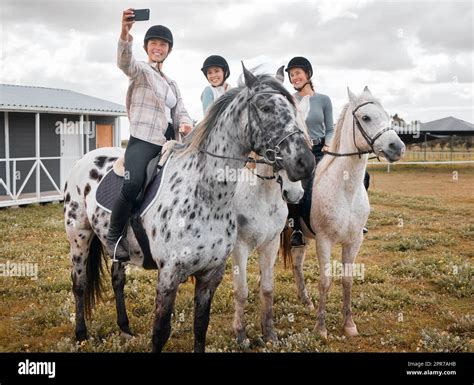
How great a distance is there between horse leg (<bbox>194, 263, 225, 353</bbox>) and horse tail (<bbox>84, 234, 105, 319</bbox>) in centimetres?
176

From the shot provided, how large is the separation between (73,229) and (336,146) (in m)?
3.25

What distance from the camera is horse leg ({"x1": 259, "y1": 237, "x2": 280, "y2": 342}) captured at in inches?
200

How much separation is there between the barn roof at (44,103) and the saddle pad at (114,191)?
11.8m

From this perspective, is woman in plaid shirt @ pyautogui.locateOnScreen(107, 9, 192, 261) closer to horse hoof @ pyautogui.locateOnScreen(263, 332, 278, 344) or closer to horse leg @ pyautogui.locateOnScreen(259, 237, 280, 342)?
horse leg @ pyautogui.locateOnScreen(259, 237, 280, 342)

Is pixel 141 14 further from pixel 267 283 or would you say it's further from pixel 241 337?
pixel 241 337

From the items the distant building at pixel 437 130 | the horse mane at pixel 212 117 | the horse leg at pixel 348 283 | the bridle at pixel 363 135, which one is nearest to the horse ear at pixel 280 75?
the horse mane at pixel 212 117

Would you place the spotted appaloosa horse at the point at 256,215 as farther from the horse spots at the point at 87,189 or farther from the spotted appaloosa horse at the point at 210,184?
the horse spots at the point at 87,189

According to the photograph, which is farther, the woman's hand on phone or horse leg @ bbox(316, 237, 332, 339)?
horse leg @ bbox(316, 237, 332, 339)

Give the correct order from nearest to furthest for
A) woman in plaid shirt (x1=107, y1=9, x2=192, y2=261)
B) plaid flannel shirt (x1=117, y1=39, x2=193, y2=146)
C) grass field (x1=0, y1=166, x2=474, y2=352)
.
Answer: woman in plaid shirt (x1=107, y1=9, x2=192, y2=261) < plaid flannel shirt (x1=117, y1=39, x2=193, y2=146) < grass field (x1=0, y1=166, x2=474, y2=352)

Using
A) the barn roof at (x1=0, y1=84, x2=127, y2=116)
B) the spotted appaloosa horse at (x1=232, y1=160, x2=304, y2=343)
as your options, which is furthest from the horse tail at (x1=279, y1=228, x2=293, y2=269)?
the barn roof at (x1=0, y1=84, x2=127, y2=116)

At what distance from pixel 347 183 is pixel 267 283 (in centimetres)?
151

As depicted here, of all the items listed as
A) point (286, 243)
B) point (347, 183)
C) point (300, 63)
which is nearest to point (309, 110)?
point (300, 63)
